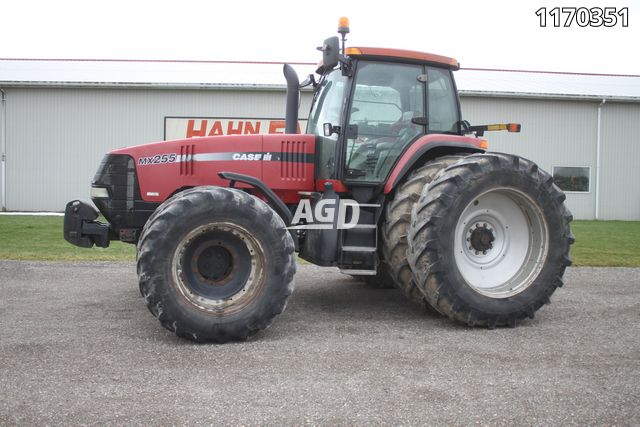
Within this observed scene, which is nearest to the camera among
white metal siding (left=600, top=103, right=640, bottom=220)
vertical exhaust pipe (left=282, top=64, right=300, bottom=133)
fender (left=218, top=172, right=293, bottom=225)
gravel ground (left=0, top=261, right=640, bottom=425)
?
gravel ground (left=0, top=261, right=640, bottom=425)

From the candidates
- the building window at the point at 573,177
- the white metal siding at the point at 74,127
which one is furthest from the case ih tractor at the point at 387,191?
the building window at the point at 573,177

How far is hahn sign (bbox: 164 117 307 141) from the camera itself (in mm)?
22578

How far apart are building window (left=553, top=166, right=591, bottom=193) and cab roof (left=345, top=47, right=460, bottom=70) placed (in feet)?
61.1

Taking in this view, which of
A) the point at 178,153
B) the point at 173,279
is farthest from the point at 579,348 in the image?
the point at 178,153

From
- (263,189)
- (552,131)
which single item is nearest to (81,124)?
(552,131)

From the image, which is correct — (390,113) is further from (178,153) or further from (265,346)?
(265,346)

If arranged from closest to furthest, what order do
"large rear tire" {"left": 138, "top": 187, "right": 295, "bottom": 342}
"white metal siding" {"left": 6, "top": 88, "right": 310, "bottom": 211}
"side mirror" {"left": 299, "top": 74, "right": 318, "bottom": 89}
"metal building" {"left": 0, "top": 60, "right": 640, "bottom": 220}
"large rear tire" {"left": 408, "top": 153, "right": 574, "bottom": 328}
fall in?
"large rear tire" {"left": 138, "top": 187, "right": 295, "bottom": 342} → "large rear tire" {"left": 408, "top": 153, "right": 574, "bottom": 328} → "side mirror" {"left": 299, "top": 74, "right": 318, "bottom": 89} → "metal building" {"left": 0, "top": 60, "right": 640, "bottom": 220} → "white metal siding" {"left": 6, "top": 88, "right": 310, "bottom": 211}

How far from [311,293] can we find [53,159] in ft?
59.3

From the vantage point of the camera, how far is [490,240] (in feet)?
21.1

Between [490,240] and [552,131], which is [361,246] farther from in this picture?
[552,131]

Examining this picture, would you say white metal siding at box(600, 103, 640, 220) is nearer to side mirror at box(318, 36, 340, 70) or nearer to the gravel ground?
the gravel ground

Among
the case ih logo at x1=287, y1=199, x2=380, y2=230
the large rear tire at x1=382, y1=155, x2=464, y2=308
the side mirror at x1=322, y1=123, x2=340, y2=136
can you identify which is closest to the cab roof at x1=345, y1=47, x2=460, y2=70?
the side mirror at x1=322, y1=123, x2=340, y2=136

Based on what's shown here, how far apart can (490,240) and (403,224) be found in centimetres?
95

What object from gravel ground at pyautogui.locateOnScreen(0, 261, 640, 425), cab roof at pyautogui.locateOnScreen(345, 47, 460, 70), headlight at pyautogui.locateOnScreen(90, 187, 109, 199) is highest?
cab roof at pyautogui.locateOnScreen(345, 47, 460, 70)
